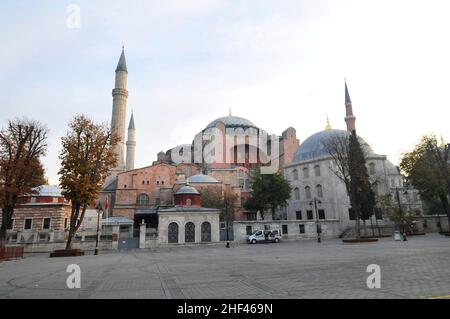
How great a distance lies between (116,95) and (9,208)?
4304 centimetres

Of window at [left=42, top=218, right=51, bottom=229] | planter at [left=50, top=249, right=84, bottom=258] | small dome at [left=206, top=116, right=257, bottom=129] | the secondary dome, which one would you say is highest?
small dome at [left=206, top=116, right=257, bottom=129]

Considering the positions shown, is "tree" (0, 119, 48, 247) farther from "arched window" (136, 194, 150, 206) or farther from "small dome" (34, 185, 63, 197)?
"arched window" (136, 194, 150, 206)

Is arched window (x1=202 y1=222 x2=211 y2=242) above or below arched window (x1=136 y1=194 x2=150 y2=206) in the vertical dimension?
below

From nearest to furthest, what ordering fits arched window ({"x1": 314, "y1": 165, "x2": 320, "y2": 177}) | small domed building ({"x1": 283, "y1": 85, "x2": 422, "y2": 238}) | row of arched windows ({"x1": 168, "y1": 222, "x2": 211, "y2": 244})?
row of arched windows ({"x1": 168, "y1": 222, "x2": 211, "y2": 244})
small domed building ({"x1": 283, "y1": 85, "x2": 422, "y2": 238})
arched window ({"x1": 314, "y1": 165, "x2": 320, "y2": 177})

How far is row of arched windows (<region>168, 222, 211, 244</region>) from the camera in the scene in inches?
1361

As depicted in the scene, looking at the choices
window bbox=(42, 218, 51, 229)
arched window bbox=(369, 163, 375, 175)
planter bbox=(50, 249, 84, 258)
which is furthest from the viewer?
arched window bbox=(369, 163, 375, 175)

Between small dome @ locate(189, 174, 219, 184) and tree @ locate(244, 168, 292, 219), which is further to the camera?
small dome @ locate(189, 174, 219, 184)

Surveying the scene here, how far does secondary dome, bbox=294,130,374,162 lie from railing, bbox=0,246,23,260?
42393 mm

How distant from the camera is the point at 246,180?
65.6 meters

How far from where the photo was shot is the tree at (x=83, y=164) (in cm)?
2325

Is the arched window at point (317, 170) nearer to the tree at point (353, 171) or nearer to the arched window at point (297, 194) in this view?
the arched window at point (297, 194)

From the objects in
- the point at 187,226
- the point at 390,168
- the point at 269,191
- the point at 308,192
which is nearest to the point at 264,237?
the point at 187,226

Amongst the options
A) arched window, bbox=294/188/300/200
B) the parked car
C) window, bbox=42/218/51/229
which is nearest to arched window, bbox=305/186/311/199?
arched window, bbox=294/188/300/200

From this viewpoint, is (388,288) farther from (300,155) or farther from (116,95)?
(116,95)
